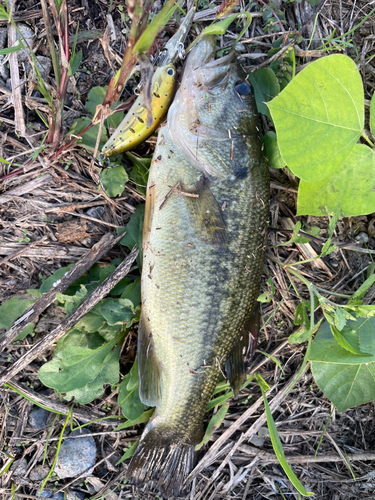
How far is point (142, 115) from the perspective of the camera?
234 centimetres

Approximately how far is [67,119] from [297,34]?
1.76 m

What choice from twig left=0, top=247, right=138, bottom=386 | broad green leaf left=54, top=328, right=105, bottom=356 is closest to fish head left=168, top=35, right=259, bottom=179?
twig left=0, top=247, right=138, bottom=386

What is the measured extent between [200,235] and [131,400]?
130cm

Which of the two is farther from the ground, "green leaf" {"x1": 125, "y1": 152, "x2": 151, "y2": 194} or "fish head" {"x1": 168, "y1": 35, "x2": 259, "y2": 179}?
"fish head" {"x1": 168, "y1": 35, "x2": 259, "y2": 179}

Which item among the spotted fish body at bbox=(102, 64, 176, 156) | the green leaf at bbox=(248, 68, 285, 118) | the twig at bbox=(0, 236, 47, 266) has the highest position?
the spotted fish body at bbox=(102, 64, 176, 156)

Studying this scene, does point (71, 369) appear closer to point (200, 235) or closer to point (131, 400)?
point (131, 400)

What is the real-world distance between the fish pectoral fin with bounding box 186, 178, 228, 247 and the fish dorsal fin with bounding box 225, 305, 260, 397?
0.61 metres

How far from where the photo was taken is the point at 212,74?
2.33m

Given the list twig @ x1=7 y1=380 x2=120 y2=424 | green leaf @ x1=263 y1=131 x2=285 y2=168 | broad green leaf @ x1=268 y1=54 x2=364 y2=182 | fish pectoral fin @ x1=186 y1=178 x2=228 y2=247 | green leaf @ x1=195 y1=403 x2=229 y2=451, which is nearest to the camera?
broad green leaf @ x1=268 y1=54 x2=364 y2=182

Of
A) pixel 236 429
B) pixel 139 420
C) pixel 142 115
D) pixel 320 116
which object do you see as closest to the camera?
pixel 320 116

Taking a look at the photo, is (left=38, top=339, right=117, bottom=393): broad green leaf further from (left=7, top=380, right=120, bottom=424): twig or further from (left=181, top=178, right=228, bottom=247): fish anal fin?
(left=181, top=178, right=228, bottom=247): fish anal fin

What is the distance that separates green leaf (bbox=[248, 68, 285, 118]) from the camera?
2.58 m

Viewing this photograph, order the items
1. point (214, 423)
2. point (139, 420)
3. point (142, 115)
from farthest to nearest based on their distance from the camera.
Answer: point (214, 423), point (139, 420), point (142, 115)

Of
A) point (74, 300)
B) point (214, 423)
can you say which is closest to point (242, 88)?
point (74, 300)
